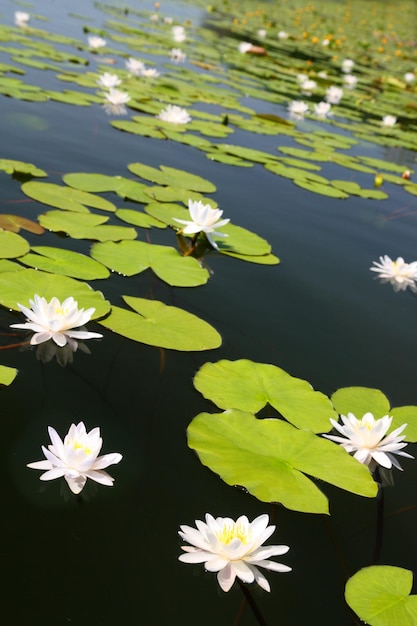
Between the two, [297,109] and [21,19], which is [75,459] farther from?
[21,19]

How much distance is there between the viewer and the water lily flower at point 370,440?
148 cm

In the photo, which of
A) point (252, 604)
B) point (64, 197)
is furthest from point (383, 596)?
point (64, 197)

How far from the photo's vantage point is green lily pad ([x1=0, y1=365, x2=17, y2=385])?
1.46m

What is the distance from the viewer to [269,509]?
132 cm

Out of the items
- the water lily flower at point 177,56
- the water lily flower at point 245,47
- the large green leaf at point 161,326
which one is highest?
the water lily flower at point 245,47

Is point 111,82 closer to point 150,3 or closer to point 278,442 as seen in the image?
point 278,442

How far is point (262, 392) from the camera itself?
1.68 meters

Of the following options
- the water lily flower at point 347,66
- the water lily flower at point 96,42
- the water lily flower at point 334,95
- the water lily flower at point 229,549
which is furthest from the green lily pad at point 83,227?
the water lily flower at point 347,66

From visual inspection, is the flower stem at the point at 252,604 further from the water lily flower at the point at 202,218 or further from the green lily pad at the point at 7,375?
the water lily flower at the point at 202,218

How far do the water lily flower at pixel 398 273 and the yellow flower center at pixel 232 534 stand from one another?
1660 mm

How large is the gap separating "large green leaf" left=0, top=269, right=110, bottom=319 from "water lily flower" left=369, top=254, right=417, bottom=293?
4.05 ft

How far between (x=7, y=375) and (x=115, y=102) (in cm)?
325

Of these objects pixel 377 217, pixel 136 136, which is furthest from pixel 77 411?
pixel 136 136

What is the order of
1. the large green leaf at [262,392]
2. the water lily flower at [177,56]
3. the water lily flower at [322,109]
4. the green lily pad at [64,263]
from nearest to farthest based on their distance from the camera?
the large green leaf at [262,392], the green lily pad at [64,263], the water lily flower at [322,109], the water lily flower at [177,56]
